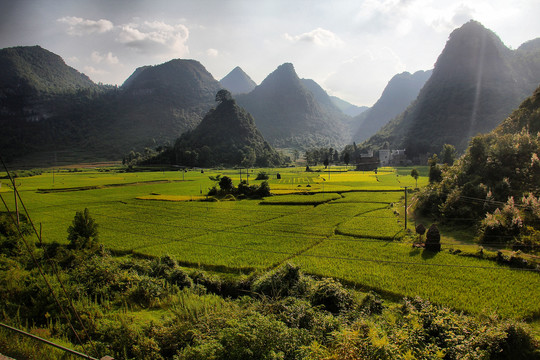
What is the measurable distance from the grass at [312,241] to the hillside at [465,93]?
82.0m

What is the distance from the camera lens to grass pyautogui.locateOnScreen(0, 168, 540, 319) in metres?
11.3

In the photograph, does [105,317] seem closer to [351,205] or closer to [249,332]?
[249,332]

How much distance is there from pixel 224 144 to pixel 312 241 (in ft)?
309

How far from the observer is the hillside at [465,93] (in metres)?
99.0

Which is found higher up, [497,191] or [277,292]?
[497,191]

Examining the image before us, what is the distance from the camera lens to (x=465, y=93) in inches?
4343

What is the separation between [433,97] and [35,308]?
137 metres

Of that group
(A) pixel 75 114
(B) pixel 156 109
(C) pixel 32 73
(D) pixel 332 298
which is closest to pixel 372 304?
(D) pixel 332 298

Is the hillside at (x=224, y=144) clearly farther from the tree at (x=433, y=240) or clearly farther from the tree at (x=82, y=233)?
the tree at (x=433, y=240)

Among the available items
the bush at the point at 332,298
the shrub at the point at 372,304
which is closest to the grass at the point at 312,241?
the shrub at the point at 372,304

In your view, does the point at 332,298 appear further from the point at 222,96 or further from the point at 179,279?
the point at 222,96

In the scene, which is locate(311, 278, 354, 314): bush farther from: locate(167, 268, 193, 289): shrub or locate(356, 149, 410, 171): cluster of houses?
locate(356, 149, 410, 171): cluster of houses

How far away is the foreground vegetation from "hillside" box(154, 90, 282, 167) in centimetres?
7636

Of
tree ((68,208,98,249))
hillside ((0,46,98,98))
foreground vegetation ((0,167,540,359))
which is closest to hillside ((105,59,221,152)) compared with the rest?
hillside ((0,46,98,98))
